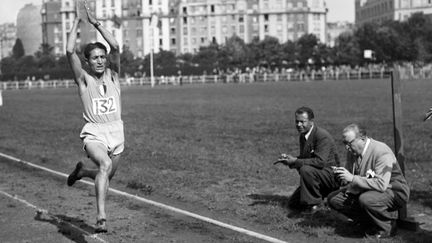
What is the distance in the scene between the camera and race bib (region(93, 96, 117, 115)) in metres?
7.77

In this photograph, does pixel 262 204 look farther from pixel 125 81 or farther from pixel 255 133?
pixel 125 81

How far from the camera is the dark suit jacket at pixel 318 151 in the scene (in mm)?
8812

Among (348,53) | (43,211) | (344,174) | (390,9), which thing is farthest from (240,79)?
(390,9)

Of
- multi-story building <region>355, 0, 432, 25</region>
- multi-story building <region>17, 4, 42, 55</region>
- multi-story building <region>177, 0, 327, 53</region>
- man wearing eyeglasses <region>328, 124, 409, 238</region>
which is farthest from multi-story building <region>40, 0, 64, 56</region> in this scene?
man wearing eyeglasses <region>328, 124, 409, 238</region>

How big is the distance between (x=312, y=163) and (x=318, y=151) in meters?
0.20

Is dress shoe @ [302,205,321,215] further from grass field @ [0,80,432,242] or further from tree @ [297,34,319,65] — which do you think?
tree @ [297,34,319,65]

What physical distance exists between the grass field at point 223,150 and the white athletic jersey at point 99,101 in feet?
7.36

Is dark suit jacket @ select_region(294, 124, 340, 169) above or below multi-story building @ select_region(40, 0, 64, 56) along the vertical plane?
below

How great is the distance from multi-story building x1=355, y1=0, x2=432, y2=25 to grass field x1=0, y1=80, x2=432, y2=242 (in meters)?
115

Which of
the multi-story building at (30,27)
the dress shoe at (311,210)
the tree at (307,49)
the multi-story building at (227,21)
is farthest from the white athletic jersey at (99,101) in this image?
the multi-story building at (30,27)

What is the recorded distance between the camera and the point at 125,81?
90500 millimetres

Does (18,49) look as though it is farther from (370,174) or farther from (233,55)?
(370,174)

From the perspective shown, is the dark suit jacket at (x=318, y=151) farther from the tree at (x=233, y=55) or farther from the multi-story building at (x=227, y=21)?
the multi-story building at (x=227, y=21)

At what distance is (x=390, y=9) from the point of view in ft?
522
